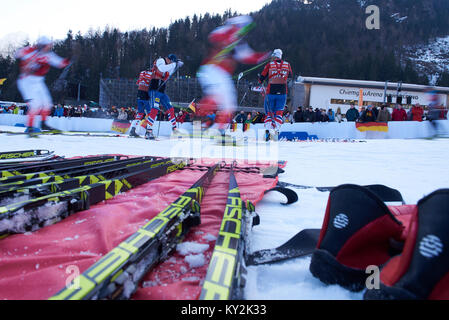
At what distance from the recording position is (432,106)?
1054cm

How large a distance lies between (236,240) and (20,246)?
946 mm

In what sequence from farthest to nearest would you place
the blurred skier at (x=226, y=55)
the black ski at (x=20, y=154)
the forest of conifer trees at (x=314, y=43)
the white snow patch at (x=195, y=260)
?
the forest of conifer trees at (x=314, y=43) → the blurred skier at (x=226, y=55) → the black ski at (x=20, y=154) → the white snow patch at (x=195, y=260)

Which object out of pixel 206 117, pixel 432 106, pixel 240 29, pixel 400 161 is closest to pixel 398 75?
pixel 432 106

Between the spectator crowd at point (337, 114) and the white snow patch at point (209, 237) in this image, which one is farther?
the spectator crowd at point (337, 114)

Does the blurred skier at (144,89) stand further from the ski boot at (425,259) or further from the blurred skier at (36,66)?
the ski boot at (425,259)

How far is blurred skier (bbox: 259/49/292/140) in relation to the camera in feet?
23.7

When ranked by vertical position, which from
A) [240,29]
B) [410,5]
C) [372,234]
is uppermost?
[410,5]

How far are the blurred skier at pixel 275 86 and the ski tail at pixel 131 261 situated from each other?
21.8 feet

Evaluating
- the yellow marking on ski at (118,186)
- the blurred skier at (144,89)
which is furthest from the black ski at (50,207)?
the blurred skier at (144,89)

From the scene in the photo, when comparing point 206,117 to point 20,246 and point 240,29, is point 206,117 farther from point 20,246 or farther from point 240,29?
point 20,246

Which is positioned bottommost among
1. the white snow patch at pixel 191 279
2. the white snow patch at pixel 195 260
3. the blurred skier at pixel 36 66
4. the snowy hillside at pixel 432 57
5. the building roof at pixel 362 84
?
the white snow patch at pixel 191 279

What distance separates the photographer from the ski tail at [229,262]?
29.7 inches

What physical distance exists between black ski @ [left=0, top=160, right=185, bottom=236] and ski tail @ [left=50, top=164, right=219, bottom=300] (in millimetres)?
645

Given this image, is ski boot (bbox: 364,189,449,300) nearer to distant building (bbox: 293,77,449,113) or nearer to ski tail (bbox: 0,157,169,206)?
ski tail (bbox: 0,157,169,206)
